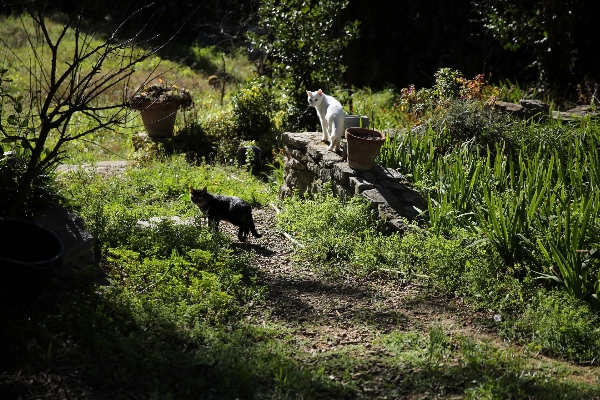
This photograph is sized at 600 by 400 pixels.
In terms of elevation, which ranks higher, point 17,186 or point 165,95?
point 165,95

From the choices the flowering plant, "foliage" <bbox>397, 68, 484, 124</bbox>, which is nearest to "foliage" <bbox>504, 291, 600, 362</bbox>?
"foliage" <bbox>397, 68, 484, 124</bbox>

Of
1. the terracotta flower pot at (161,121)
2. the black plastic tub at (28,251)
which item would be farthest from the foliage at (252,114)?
the black plastic tub at (28,251)

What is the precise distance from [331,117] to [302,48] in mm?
3174

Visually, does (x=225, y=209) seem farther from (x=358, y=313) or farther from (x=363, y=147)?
(x=358, y=313)

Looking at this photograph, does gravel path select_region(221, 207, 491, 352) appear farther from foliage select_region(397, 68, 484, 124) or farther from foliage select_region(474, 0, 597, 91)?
foliage select_region(474, 0, 597, 91)

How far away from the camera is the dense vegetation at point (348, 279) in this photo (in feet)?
11.7

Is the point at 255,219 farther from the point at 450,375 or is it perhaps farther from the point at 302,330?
the point at 450,375

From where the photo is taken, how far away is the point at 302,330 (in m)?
4.34

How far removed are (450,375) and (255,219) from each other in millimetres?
3727

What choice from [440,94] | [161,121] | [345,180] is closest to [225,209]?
[345,180]

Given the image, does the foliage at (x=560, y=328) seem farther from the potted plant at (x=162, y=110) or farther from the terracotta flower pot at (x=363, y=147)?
the potted plant at (x=162, y=110)

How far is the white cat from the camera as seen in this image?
22.6 ft

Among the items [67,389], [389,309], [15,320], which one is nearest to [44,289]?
[15,320]

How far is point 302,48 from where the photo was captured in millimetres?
9766
